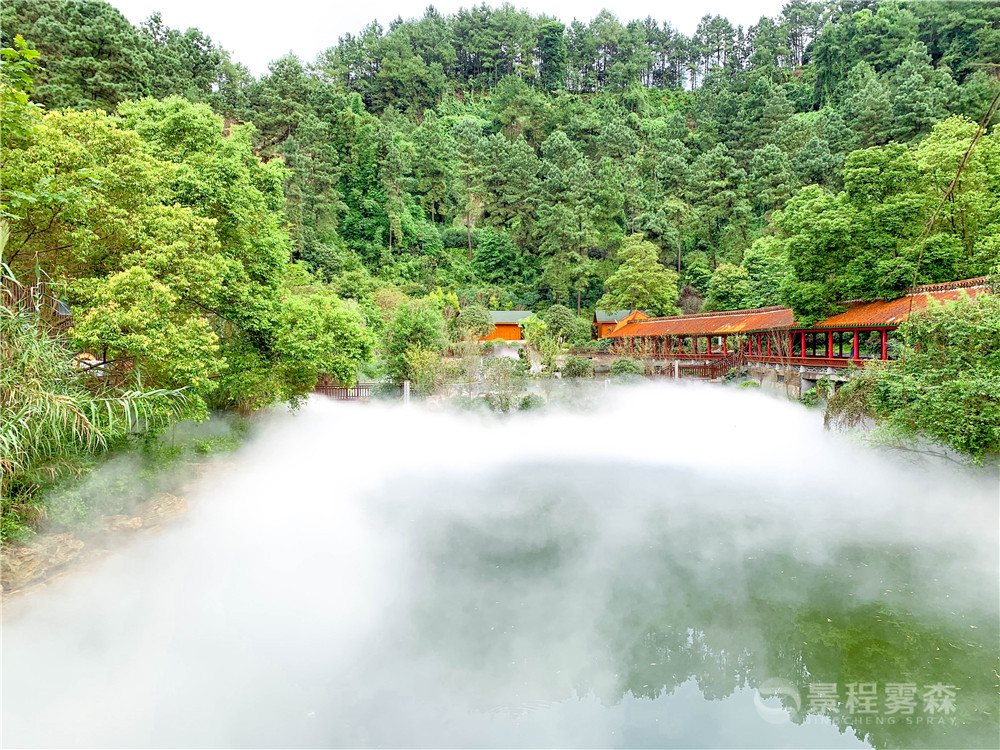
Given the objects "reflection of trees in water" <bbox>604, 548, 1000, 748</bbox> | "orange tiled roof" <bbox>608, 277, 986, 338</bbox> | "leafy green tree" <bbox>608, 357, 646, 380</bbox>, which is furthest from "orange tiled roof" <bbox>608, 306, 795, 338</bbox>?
"reflection of trees in water" <bbox>604, 548, 1000, 748</bbox>

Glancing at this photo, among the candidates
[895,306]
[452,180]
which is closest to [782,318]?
[895,306]

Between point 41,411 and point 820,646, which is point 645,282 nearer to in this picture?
point 820,646

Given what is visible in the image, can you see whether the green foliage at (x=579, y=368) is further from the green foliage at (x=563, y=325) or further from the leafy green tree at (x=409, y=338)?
the green foliage at (x=563, y=325)

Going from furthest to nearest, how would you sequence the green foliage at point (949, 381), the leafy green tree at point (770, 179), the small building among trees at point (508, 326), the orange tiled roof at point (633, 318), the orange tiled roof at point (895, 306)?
the leafy green tree at point (770, 179), the small building among trees at point (508, 326), the orange tiled roof at point (633, 318), the orange tiled roof at point (895, 306), the green foliage at point (949, 381)

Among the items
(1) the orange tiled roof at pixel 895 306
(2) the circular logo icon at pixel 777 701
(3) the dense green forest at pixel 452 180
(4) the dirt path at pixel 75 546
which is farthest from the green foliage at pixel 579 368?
(2) the circular logo icon at pixel 777 701

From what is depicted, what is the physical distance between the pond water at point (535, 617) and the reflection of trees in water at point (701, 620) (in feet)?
0.11

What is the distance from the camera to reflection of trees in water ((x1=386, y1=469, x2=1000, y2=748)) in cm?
597

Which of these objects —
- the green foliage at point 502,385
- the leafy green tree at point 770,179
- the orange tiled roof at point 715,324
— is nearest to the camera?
the green foliage at point 502,385

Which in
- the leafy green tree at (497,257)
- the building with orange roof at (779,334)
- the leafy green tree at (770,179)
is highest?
the leafy green tree at (770,179)

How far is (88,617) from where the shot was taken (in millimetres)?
6941

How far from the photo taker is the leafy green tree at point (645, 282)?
97.6 feet

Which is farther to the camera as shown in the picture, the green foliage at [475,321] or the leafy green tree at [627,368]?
the green foliage at [475,321]

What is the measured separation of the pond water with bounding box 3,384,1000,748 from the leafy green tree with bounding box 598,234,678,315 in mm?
17932

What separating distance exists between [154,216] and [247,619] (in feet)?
22.9
